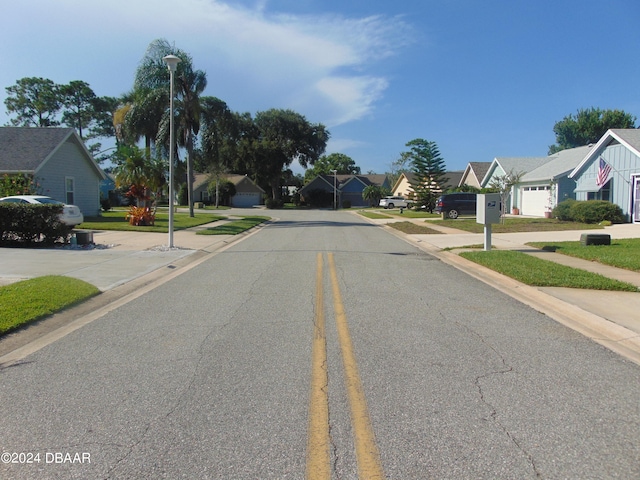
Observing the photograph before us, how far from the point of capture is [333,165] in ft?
399

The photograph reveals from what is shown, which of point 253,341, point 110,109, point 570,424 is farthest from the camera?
point 110,109

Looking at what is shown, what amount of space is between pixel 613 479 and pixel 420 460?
1218 millimetres

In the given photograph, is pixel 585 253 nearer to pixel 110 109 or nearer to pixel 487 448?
pixel 487 448

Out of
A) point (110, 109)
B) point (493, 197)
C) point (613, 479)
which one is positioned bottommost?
point (613, 479)

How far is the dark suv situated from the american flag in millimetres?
9403

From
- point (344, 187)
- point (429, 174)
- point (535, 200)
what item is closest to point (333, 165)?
point (344, 187)

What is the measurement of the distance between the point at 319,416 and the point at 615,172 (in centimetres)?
2984

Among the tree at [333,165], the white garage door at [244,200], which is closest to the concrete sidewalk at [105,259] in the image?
the white garage door at [244,200]

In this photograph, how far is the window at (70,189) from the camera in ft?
101

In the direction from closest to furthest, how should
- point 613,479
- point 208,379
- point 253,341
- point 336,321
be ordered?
1. point 613,479
2. point 208,379
3. point 253,341
4. point 336,321

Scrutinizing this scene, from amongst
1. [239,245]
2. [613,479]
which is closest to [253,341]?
[613,479]

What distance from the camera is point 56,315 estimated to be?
25.6 feet

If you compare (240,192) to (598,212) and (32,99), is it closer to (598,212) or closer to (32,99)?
(32,99)

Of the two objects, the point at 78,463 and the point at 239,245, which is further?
the point at 239,245
